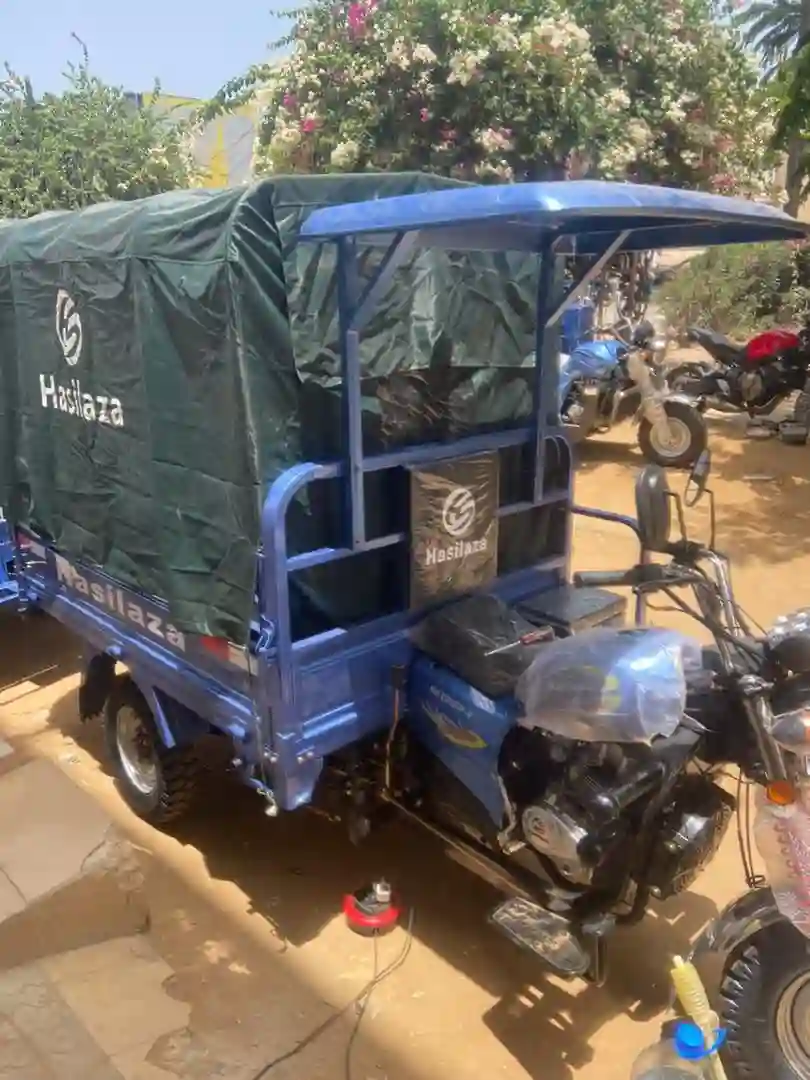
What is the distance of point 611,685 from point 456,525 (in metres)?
0.98

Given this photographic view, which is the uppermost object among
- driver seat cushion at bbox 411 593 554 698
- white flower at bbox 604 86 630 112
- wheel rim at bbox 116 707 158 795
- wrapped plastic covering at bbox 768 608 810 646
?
white flower at bbox 604 86 630 112

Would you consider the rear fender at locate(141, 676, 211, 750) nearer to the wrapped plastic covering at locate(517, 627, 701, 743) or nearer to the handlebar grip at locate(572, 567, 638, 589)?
the wrapped plastic covering at locate(517, 627, 701, 743)

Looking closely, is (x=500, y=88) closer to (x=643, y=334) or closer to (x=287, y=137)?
(x=287, y=137)

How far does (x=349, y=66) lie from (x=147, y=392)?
836 cm

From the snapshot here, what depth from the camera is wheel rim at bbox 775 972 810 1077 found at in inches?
101

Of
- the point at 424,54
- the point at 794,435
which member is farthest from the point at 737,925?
the point at 424,54

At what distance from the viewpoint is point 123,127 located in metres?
12.0

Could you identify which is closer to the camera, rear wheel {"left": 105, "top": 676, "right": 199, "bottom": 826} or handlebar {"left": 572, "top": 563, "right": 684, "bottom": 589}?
handlebar {"left": 572, "top": 563, "right": 684, "bottom": 589}

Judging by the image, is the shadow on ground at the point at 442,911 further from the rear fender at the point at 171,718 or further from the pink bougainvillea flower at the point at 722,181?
the pink bougainvillea flower at the point at 722,181

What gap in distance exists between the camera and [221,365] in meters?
3.08

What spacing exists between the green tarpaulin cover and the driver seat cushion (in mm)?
310

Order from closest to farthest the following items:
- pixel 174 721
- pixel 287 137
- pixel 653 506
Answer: pixel 653 506 < pixel 174 721 < pixel 287 137

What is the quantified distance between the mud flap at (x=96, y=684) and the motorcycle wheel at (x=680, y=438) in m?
6.30

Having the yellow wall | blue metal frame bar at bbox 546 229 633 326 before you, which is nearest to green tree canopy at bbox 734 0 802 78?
the yellow wall
